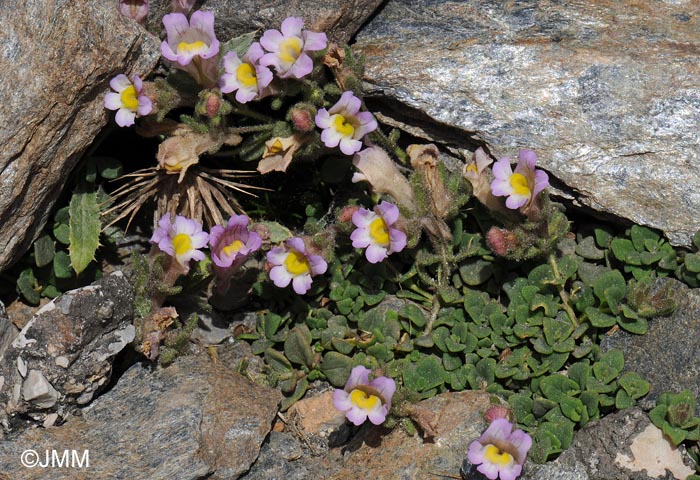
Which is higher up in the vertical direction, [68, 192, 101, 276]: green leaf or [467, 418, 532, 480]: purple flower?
[68, 192, 101, 276]: green leaf

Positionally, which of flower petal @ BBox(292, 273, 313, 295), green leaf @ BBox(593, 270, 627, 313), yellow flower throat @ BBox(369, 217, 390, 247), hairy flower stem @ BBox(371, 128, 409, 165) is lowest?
green leaf @ BBox(593, 270, 627, 313)

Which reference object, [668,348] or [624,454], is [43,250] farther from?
[668,348]

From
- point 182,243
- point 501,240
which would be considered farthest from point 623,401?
point 182,243

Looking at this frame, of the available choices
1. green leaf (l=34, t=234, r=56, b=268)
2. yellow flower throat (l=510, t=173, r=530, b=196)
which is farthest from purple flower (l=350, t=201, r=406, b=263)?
green leaf (l=34, t=234, r=56, b=268)

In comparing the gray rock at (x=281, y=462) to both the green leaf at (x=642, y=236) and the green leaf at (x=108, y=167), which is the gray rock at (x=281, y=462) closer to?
the green leaf at (x=108, y=167)

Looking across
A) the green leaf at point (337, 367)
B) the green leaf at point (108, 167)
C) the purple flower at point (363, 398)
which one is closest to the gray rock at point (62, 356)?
the green leaf at point (108, 167)

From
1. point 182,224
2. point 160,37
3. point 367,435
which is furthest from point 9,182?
point 367,435

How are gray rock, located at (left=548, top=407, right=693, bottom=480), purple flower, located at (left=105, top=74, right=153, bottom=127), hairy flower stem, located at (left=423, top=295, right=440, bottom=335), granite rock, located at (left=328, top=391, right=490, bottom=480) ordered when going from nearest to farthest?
gray rock, located at (left=548, top=407, right=693, bottom=480)
granite rock, located at (left=328, top=391, right=490, bottom=480)
purple flower, located at (left=105, top=74, right=153, bottom=127)
hairy flower stem, located at (left=423, top=295, right=440, bottom=335)

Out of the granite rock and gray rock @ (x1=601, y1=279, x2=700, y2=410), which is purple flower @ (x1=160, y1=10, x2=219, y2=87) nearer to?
the granite rock
